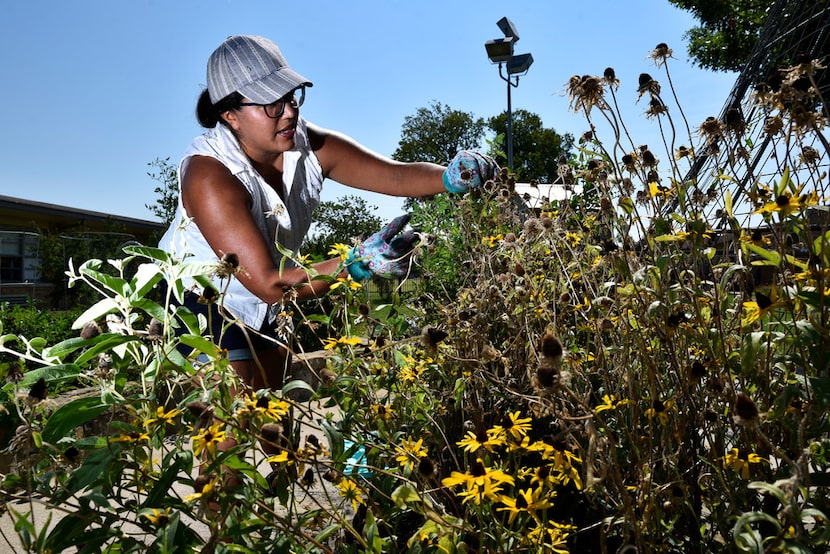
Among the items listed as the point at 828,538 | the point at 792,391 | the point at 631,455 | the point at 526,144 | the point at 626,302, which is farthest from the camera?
the point at 526,144

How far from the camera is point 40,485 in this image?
51.6 inches

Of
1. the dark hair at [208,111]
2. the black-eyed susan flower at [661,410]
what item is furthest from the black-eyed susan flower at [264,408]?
the dark hair at [208,111]

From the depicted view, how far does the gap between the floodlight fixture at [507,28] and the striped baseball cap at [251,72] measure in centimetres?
671

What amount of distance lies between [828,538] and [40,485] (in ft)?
4.46

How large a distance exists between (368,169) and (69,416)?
101 inches

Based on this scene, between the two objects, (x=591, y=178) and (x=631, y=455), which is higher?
(x=591, y=178)

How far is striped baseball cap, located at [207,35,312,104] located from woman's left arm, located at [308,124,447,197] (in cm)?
66

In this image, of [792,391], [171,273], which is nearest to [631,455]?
[792,391]

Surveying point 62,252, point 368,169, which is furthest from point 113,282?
point 62,252

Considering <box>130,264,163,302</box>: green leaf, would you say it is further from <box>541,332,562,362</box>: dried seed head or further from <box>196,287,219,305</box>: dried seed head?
<box>541,332,562,362</box>: dried seed head

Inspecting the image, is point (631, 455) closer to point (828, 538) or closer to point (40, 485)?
point (828, 538)

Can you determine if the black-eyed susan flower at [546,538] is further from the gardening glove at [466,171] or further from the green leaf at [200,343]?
the gardening glove at [466,171]

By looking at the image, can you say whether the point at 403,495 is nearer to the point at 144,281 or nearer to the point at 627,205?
the point at 144,281

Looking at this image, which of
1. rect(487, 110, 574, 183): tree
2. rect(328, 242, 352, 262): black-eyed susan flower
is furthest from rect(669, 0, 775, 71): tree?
rect(487, 110, 574, 183): tree
